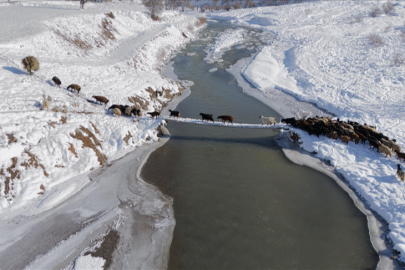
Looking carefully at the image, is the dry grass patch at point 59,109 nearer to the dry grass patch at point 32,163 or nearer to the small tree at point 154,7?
the dry grass patch at point 32,163

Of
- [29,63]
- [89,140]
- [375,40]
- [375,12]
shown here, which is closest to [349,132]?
[89,140]

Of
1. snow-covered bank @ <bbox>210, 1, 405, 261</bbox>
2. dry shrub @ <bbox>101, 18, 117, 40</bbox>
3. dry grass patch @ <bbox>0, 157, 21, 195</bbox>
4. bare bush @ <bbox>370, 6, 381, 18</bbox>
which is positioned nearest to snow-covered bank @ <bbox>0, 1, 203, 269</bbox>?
dry grass patch @ <bbox>0, 157, 21, 195</bbox>

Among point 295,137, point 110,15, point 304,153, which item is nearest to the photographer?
point 304,153

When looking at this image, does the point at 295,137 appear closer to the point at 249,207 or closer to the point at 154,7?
the point at 249,207

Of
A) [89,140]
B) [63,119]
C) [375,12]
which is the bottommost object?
[89,140]

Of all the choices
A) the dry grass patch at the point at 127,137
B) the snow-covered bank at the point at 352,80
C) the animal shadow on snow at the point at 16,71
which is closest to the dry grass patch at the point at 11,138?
the dry grass patch at the point at 127,137

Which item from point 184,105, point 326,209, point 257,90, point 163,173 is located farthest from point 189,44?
point 326,209
